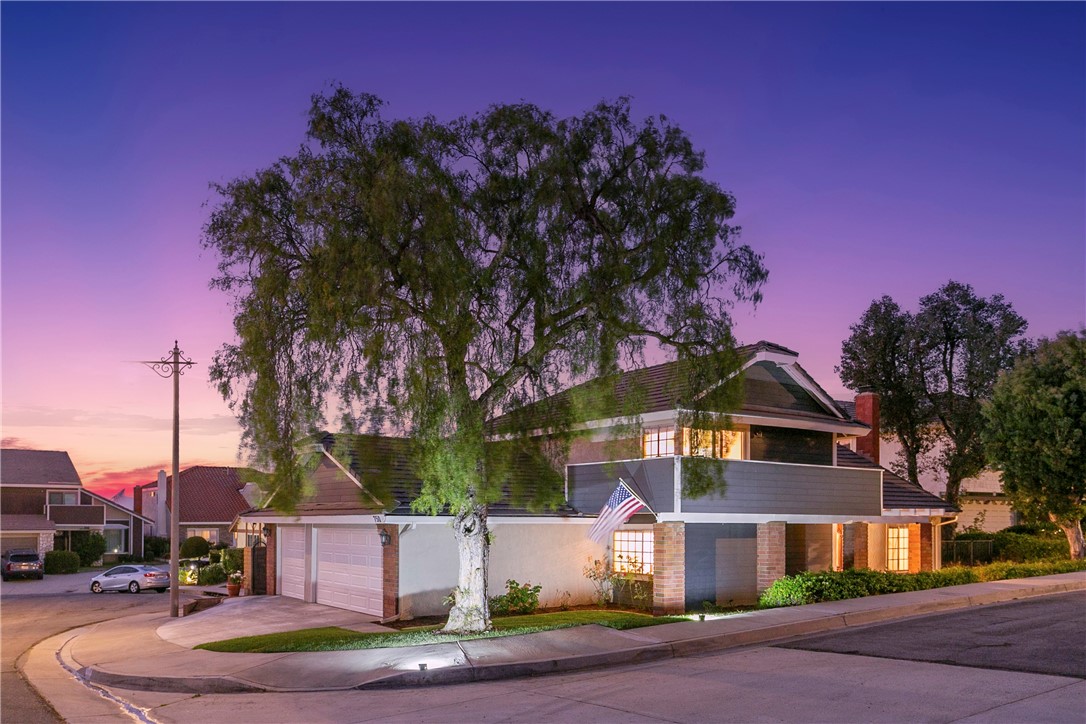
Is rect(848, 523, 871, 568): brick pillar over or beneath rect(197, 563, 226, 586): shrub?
over

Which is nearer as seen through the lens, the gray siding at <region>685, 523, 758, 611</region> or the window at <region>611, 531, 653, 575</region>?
the gray siding at <region>685, 523, 758, 611</region>

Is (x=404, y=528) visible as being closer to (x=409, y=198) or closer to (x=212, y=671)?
(x=212, y=671)

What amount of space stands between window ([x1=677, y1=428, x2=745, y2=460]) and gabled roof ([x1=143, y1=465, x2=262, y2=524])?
4708cm

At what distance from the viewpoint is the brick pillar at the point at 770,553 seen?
2431 cm

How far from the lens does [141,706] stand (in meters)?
13.9

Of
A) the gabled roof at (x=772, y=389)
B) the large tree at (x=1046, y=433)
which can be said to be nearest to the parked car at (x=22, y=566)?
the gabled roof at (x=772, y=389)

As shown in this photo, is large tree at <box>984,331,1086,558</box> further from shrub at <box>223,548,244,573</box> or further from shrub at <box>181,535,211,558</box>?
shrub at <box>181,535,211,558</box>

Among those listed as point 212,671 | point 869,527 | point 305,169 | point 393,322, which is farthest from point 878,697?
point 869,527

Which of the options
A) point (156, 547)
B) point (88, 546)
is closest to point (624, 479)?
point (88, 546)

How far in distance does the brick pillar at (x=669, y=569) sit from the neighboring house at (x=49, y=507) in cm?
4709

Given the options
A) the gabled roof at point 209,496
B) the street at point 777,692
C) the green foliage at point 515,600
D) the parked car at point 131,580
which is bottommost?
the parked car at point 131,580

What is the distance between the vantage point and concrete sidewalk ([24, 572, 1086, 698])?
14734 mm

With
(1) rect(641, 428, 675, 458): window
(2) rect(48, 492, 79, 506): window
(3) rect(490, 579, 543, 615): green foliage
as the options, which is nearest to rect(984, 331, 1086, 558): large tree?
(1) rect(641, 428, 675, 458): window

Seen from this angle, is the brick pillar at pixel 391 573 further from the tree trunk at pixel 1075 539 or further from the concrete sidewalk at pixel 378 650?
the tree trunk at pixel 1075 539
